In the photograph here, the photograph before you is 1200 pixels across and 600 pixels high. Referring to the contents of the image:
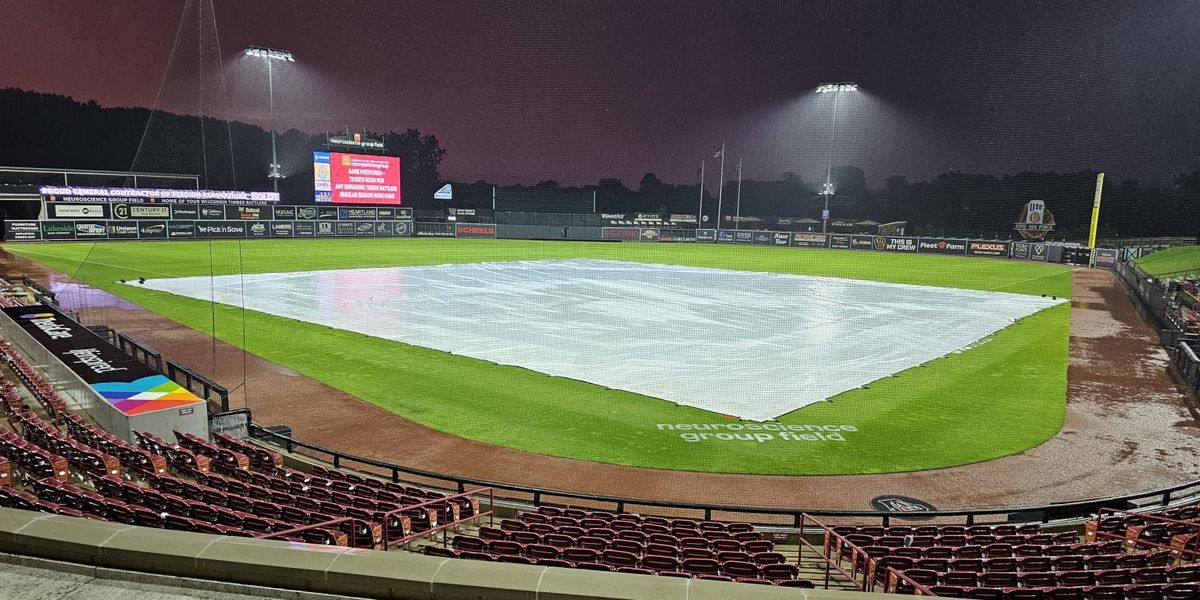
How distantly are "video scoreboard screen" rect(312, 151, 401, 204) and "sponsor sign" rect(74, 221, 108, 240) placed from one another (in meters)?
17.0

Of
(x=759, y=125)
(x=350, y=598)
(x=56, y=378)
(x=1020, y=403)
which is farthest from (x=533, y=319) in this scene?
(x=759, y=125)

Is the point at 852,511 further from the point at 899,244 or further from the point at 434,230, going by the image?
the point at 434,230

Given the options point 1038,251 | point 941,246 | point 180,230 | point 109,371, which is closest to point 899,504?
point 109,371

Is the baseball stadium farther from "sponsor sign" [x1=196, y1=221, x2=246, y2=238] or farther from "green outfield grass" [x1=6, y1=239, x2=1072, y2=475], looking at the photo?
"sponsor sign" [x1=196, y1=221, x2=246, y2=238]

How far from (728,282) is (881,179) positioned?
18960 mm

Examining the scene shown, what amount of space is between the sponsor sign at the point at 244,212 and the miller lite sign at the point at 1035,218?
66668 mm

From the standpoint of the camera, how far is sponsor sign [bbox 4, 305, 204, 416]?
11.2 meters

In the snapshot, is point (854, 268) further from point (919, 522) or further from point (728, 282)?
point (919, 522)

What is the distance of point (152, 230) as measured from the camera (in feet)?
182

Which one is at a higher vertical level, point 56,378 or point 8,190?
point 8,190

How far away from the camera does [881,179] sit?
48.2 metres

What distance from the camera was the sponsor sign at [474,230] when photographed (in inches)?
2975

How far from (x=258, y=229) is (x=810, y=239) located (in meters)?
58.2

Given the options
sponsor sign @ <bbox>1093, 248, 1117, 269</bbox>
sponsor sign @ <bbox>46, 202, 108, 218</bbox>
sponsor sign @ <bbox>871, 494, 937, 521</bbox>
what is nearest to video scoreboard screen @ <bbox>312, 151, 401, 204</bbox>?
sponsor sign @ <bbox>46, 202, 108, 218</bbox>
